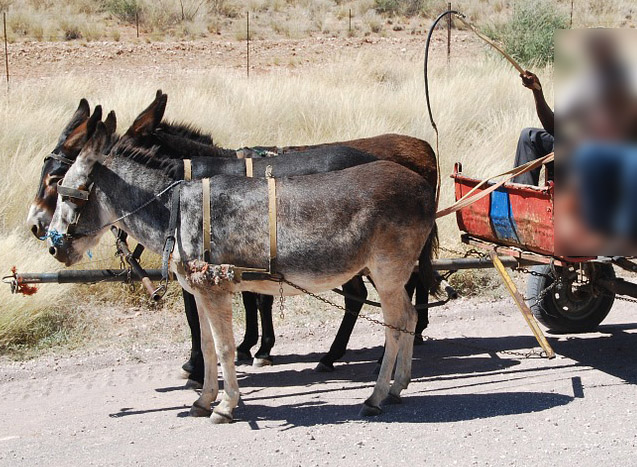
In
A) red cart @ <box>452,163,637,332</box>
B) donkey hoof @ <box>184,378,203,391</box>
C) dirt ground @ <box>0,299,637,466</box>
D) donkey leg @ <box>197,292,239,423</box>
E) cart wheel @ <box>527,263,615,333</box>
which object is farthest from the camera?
cart wheel @ <box>527,263,615,333</box>

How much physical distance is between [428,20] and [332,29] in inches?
154

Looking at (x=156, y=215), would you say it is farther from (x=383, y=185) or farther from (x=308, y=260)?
(x=383, y=185)

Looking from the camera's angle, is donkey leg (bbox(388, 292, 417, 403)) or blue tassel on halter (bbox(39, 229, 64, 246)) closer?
blue tassel on halter (bbox(39, 229, 64, 246))

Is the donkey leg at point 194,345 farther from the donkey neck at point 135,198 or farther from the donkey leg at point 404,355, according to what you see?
the donkey leg at point 404,355

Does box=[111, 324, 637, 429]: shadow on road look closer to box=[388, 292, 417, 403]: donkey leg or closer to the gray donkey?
box=[388, 292, 417, 403]: donkey leg

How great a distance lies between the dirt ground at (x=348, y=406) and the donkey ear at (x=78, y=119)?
6.47 feet

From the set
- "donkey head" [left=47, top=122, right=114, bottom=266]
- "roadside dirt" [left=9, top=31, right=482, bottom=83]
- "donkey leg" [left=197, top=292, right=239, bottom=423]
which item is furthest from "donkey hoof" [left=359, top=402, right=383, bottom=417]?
"roadside dirt" [left=9, top=31, right=482, bottom=83]

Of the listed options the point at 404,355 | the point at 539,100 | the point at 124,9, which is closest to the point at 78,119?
the point at 404,355

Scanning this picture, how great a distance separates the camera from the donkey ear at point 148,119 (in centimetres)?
620

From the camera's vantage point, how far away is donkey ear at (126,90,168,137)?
620 cm

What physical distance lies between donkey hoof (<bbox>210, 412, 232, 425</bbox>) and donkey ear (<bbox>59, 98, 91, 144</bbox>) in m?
2.42

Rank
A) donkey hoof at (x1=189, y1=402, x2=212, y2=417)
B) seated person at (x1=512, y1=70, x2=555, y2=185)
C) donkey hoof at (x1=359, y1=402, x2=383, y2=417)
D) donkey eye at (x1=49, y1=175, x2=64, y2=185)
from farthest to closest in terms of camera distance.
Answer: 1. seated person at (x1=512, y1=70, x2=555, y2=185)
2. donkey eye at (x1=49, y1=175, x2=64, y2=185)
3. donkey hoof at (x1=189, y1=402, x2=212, y2=417)
4. donkey hoof at (x1=359, y1=402, x2=383, y2=417)

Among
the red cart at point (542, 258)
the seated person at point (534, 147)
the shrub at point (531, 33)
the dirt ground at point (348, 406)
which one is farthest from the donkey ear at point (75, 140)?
the shrub at point (531, 33)

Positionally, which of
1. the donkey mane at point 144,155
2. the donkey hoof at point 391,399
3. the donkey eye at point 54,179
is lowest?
the donkey hoof at point 391,399
